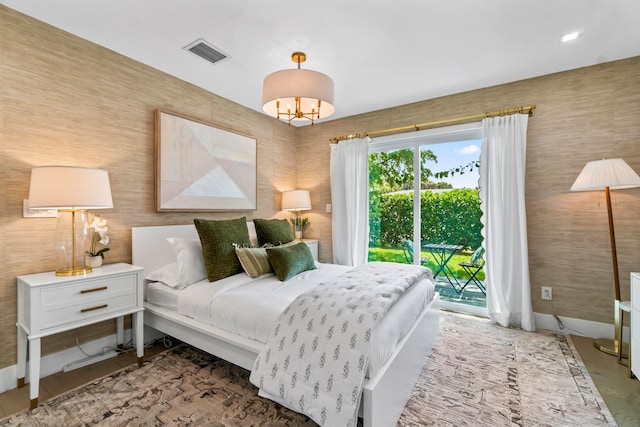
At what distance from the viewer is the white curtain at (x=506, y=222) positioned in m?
2.96

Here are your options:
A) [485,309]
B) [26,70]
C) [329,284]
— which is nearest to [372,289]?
[329,284]

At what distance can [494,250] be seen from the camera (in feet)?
10.2

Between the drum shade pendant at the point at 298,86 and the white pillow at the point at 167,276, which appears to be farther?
the white pillow at the point at 167,276

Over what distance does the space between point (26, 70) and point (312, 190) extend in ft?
10.5

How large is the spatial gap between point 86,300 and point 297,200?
8.68 ft

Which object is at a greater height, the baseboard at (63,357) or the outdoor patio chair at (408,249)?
the outdoor patio chair at (408,249)

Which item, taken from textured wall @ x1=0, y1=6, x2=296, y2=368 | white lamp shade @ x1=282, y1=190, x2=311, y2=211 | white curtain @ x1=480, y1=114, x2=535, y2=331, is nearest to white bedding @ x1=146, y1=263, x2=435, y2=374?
textured wall @ x1=0, y1=6, x2=296, y2=368

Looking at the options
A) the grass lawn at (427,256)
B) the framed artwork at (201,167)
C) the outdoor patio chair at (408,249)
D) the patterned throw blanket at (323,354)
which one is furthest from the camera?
the outdoor patio chair at (408,249)

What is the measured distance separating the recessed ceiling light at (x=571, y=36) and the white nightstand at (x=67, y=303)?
3.81 metres

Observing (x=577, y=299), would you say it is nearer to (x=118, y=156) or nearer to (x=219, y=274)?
(x=219, y=274)

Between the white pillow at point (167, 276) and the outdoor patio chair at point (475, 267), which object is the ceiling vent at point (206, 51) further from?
the outdoor patio chair at point (475, 267)

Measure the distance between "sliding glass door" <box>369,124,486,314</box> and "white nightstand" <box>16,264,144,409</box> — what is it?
291 centimetres

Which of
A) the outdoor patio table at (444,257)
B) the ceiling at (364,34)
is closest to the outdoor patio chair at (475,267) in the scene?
the outdoor patio table at (444,257)

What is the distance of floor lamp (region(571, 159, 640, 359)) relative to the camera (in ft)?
7.61
